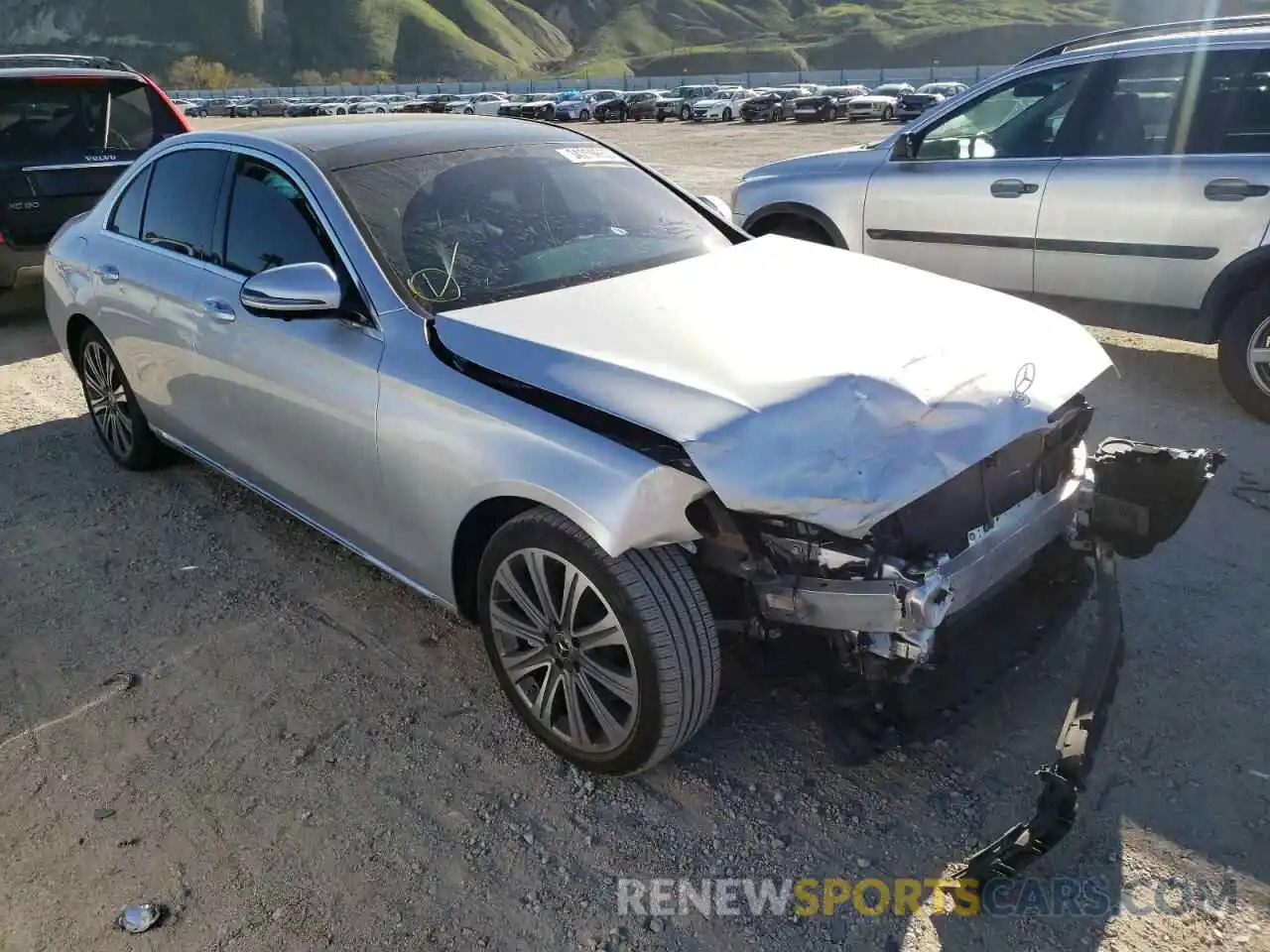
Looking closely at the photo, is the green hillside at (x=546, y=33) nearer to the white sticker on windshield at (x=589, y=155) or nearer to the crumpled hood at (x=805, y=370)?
the white sticker on windshield at (x=589, y=155)

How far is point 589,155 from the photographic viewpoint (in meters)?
4.07

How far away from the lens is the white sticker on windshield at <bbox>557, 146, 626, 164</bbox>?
3.98m

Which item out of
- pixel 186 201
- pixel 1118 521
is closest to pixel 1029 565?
pixel 1118 521

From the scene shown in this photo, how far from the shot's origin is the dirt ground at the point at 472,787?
2430 millimetres

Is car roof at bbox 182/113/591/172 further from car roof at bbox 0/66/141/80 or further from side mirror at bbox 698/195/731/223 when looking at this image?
car roof at bbox 0/66/141/80

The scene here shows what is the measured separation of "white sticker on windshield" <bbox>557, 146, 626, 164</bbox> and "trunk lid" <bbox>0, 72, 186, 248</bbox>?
5286mm

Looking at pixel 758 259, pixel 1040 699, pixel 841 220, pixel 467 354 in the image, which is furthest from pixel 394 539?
pixel 841 220

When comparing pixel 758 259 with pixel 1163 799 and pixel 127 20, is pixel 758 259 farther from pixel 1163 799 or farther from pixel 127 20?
pixel 127 20

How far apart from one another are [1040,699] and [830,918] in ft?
3.64

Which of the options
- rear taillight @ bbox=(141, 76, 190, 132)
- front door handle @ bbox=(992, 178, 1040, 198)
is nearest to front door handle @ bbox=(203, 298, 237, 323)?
front door handle @ bbox=(992, 178, 1040, 198)

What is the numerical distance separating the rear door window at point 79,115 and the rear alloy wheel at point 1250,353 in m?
7.71

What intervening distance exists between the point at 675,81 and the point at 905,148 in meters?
74.3

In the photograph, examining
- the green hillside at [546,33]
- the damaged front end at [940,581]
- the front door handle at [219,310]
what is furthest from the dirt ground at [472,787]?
the green hillside at [546,33]

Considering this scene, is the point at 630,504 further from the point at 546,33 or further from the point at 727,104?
the point at 546,33
